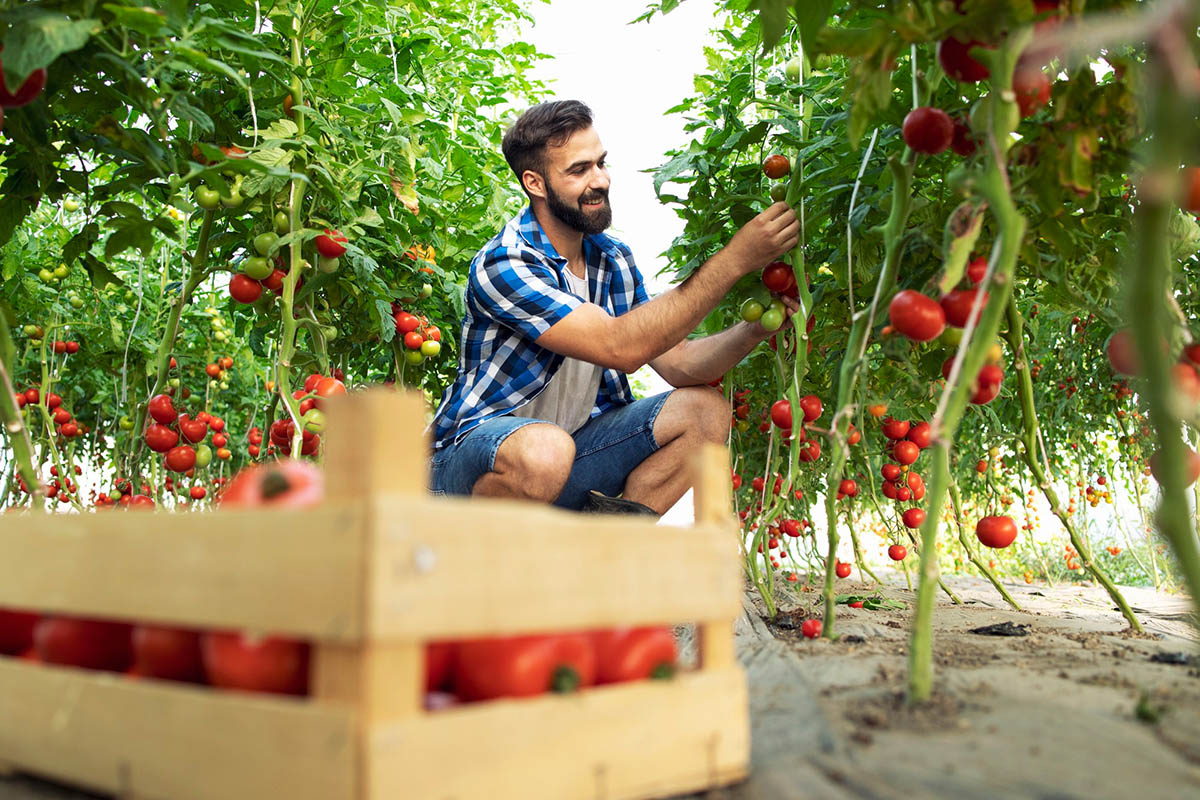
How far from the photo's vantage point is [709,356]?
9.02 ft

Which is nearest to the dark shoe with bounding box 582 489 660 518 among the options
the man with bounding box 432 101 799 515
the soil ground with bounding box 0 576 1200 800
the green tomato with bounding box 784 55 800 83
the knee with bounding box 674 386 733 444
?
the man with bounding box 432 101 799 515

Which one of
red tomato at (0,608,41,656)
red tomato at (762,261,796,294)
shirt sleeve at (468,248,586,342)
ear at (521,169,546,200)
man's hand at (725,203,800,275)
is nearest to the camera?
red tomato at (0,608,41,656)

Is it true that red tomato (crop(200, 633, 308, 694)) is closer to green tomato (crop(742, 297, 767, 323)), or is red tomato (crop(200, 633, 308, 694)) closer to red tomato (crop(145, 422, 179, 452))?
green tomato (crop(742, 297, 767, 323))

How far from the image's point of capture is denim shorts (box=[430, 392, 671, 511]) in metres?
2.76

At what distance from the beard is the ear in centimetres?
6

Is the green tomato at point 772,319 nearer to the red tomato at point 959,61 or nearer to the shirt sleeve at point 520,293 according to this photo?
the shirt sleeve at point 520,293

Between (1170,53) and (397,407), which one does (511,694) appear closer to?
(397,407)

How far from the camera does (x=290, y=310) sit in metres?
2.45

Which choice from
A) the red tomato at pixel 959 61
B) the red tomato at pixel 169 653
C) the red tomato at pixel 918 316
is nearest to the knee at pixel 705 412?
the red tomato at pixel 918 316

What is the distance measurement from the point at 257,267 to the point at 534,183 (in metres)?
1.12

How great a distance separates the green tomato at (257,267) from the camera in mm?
2432

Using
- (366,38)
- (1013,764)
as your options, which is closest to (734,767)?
(1013,764)

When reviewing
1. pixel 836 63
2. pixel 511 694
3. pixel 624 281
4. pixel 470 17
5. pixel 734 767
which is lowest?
pixel 734 767

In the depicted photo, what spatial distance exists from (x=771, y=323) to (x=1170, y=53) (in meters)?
1.72
